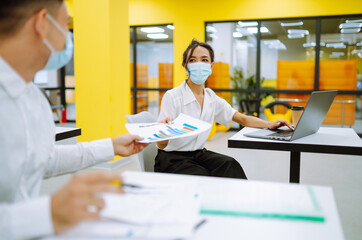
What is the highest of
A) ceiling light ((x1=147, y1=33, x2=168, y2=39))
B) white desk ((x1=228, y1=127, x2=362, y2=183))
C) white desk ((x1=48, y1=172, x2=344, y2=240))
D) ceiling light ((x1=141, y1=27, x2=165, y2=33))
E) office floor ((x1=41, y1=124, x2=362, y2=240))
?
ceiling light ((x1=141, y1=27, x2=165, y2=33))

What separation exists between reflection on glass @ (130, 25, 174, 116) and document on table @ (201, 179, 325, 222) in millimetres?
6584

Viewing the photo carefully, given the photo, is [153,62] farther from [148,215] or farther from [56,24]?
[148,215]

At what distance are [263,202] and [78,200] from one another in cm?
50

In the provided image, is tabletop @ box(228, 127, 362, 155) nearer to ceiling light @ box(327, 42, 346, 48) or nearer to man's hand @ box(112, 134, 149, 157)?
man's hand @ box(112, 134, 149, 157)

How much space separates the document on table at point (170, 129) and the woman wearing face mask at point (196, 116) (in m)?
0.14

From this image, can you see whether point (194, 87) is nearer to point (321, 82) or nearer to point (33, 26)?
point (33, 26)

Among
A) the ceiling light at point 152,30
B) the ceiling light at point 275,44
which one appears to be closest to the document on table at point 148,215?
the ceiling light at point 275,44

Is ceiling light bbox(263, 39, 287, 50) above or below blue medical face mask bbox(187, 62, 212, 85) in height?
above

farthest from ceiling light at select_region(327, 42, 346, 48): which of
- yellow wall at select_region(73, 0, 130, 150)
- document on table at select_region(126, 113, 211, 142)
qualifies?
document on table at select_region(126, 113, 211, 142)


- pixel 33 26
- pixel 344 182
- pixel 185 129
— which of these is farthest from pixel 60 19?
pixel 344 182

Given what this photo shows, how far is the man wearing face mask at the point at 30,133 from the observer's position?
0.68 metres

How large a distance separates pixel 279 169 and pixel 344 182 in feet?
2.52

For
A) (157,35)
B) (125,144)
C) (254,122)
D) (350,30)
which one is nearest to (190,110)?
(254,122)

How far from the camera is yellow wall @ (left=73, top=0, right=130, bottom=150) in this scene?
4.19m
